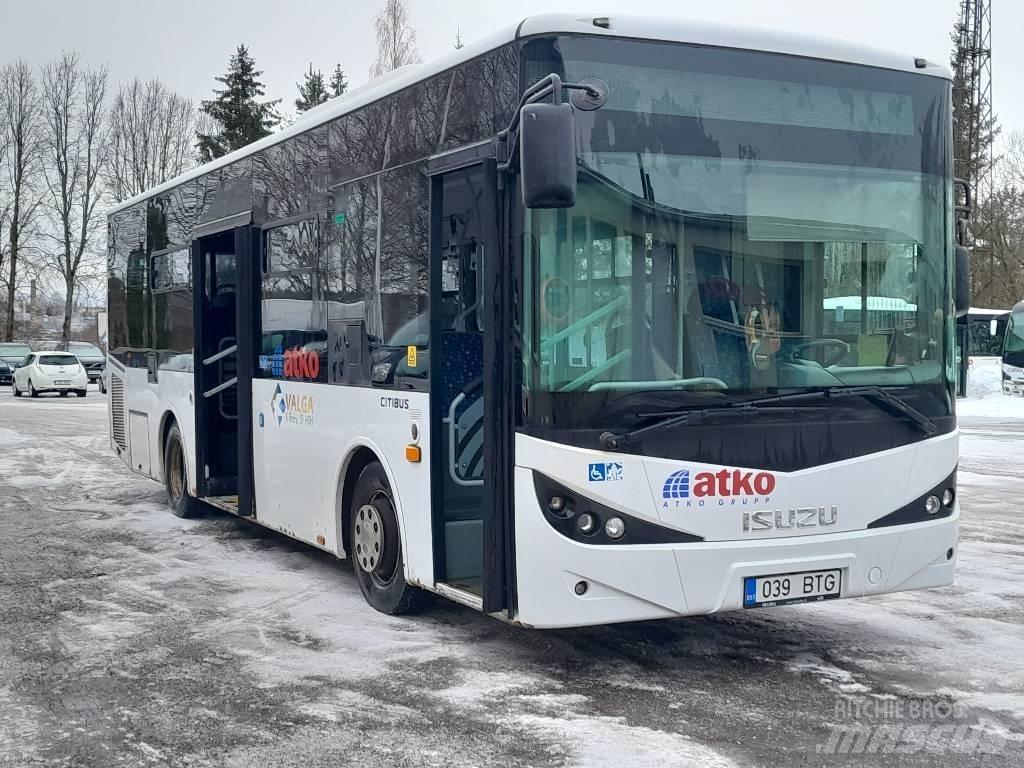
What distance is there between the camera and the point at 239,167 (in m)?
9.52

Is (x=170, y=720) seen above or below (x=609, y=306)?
below

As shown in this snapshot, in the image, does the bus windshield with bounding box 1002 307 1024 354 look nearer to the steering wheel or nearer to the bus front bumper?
the steering wheel

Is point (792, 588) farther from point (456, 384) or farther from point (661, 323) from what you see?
point (456, 384)

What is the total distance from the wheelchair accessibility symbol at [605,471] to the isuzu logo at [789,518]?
67 cm

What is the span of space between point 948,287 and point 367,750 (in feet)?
12.0

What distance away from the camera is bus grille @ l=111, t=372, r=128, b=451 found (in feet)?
43.0

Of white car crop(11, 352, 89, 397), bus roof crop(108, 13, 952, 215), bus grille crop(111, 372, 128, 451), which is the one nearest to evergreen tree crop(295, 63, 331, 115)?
white car crop(11, 352, 89, 397)

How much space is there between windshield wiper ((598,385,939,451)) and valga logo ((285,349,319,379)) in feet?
10.1

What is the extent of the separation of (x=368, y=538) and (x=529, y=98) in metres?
3.02

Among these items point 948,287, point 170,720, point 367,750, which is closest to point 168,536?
point 170,720

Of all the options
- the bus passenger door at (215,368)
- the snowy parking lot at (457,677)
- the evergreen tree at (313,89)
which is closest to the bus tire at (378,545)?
the snowy parking lot at (457,677)

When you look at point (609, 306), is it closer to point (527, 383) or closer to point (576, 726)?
point (527, 383)

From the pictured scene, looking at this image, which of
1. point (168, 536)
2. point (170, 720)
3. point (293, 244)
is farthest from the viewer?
point (168, 536)

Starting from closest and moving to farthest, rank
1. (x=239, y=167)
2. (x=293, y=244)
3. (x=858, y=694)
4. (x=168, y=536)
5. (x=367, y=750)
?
1. (x=367, y=750)
2. (x=858, y=694)
3. (x=293, y=244)
4. (x=239, y=167)
5. (x=168, y=536)
